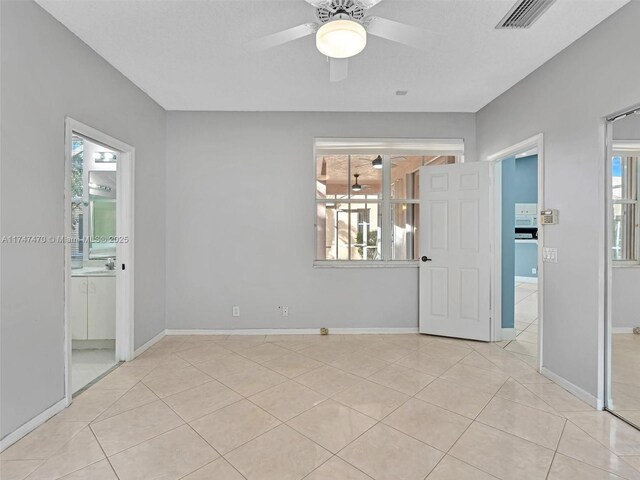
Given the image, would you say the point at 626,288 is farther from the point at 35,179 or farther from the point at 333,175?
the point at 35,179

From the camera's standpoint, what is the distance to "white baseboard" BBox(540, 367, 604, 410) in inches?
90.4

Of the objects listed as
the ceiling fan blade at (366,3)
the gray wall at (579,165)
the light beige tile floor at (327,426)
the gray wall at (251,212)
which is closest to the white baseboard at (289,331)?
the gray wall at (251,212)

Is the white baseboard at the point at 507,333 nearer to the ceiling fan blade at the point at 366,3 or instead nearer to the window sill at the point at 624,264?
the window sill at the point at 624,264

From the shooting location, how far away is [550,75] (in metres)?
2.71

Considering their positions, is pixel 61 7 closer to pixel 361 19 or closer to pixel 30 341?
pixel 361 19

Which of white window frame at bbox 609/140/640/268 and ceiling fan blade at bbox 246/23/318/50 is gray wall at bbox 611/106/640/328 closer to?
white window frame at bbox 609/140/640/268

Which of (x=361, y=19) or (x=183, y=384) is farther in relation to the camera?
(x=183, y=384)

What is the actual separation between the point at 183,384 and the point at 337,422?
1375mm

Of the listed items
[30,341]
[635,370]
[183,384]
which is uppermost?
[30,341]

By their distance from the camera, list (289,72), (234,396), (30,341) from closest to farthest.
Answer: (30,341), (234,396), (289,72)

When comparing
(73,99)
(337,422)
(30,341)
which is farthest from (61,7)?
(337,422)

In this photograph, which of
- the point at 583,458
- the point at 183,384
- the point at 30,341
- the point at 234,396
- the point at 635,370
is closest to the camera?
the point at 583,458

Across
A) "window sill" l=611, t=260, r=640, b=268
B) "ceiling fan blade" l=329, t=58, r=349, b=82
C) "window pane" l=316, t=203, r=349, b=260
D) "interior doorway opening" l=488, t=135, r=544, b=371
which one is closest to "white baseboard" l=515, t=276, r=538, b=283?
"interior doorway opening" l=488, t=135, r=544, b=371

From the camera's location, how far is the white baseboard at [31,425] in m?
1.86
